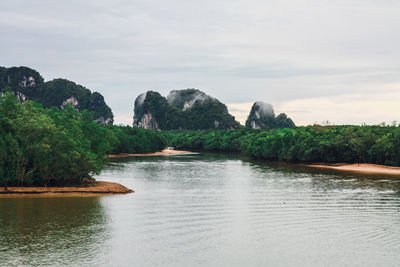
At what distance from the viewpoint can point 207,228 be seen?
3062 centimetres

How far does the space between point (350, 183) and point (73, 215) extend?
121ft

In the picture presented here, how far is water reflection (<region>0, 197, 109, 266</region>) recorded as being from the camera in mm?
23703

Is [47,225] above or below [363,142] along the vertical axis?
below

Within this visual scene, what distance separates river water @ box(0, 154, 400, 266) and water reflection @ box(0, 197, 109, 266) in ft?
0.18

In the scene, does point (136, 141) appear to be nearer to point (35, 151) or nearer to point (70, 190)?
point (70, 190)

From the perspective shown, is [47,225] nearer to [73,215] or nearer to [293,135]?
[73,215]

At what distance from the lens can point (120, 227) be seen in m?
30.6

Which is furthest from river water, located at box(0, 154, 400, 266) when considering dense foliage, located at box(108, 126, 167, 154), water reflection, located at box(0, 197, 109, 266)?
dense foliage, located at box(108, 126, 167, 154)

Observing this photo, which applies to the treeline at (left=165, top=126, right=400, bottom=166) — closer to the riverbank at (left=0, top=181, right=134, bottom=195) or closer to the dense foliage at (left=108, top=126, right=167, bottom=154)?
the dense foliage at (left=108, top=126, right=167, bottom=154)

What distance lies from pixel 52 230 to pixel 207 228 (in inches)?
404

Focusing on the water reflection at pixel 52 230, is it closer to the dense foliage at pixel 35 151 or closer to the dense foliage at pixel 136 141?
the dense foliage at pixel 35 151

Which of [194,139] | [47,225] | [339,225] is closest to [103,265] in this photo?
[47,225]

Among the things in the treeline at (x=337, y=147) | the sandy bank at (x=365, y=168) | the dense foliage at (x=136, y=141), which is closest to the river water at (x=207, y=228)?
the sandy bank at (x=365, y=168)

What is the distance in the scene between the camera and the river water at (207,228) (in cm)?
2391
